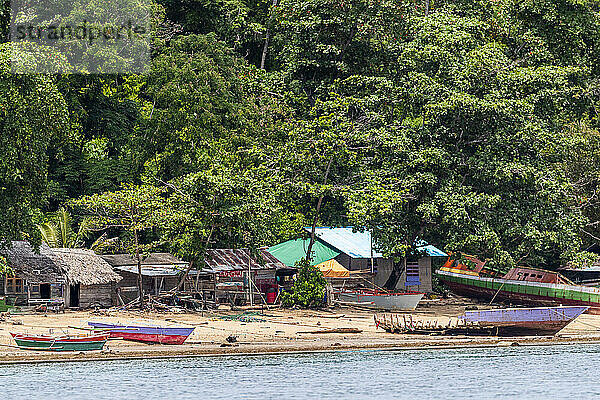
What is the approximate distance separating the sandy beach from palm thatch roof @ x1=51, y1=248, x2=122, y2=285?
137 centimetres

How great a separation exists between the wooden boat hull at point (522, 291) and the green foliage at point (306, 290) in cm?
861

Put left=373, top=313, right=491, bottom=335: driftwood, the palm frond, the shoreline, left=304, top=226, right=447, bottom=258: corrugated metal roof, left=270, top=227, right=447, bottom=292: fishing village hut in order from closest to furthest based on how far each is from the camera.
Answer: the shoreline
left=373, top=313, right=491, bottom=335: driftwood
the palm frond
left=304, top=226, right=447, bottom=258: corrugated metal roof
left=270, top=227, right=447, bottom=292: fishing village hut

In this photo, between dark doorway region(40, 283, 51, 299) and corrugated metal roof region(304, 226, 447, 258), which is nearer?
dark doorway region(40, 283, 51, 299)

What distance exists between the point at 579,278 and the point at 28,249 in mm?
29279

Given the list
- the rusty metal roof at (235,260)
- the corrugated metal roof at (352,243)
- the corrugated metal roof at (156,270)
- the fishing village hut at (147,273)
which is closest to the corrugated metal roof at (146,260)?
the fishing village hut at (147,273)

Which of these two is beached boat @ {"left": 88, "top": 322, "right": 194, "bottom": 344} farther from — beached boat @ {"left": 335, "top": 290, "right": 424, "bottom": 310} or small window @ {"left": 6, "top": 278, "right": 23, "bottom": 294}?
beached boat @ {"left": 335, "top": 290, "right": 424, "bottom": 310}

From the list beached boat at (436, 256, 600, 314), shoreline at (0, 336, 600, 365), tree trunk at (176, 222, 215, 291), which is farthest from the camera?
beached boat at (436, 256, 600, 314)

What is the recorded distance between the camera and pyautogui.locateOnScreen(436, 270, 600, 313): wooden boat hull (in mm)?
41812

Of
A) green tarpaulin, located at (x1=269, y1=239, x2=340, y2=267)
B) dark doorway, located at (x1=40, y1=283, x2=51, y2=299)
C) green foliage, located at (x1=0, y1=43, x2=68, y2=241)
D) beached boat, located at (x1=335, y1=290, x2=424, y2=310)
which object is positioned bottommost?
beached boat, located at (x1=335, y1=290, x2=424, y2=310)

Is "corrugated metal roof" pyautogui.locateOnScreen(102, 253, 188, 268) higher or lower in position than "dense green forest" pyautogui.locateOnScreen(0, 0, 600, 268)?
lower

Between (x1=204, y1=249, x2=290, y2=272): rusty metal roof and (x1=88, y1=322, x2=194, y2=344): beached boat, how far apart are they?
306 inches

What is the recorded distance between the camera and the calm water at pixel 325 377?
1009 inches

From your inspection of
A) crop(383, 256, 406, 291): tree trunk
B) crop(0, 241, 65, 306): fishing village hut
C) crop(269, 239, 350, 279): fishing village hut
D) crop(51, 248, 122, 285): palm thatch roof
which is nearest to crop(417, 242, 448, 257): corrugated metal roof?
crop(383, 256, 406, 291): tree trunk

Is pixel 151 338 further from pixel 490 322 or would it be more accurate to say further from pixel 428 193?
pixel 428 193
